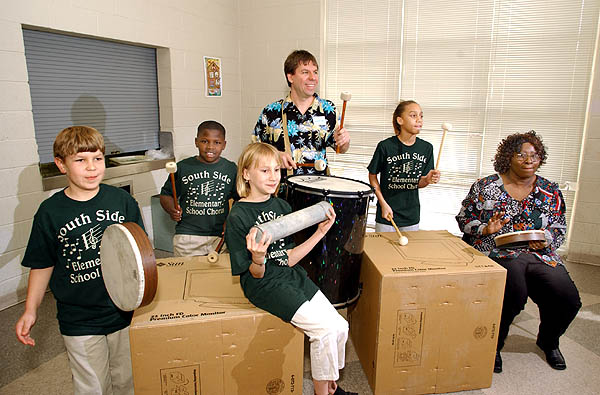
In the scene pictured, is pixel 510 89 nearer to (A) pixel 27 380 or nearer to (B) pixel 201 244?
(B) pixel 201 244

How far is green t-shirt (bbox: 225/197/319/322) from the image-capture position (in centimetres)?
164

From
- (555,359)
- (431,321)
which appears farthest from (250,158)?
(555,359)

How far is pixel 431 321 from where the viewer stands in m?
1.96

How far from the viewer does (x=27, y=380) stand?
2139mm

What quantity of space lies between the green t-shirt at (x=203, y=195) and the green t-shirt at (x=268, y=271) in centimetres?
73

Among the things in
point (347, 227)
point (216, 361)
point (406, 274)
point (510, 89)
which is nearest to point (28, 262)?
point (216, 361)

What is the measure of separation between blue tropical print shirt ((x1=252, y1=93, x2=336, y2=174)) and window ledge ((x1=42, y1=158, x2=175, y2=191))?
5.61 ft

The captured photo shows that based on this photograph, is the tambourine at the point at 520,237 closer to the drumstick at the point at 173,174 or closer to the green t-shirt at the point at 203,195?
the green t-shirt at the point at 203,195

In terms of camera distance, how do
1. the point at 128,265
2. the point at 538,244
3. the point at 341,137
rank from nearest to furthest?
the point at 128,265, the point at 538,244, the point at 341,137

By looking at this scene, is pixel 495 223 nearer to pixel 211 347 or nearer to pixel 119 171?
pixel 211 347

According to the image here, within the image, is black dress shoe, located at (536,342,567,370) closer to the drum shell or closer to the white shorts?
the drum shell

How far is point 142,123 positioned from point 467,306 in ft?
11.0

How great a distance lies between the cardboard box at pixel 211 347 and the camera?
1.58 metres

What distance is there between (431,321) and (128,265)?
1.37 m
